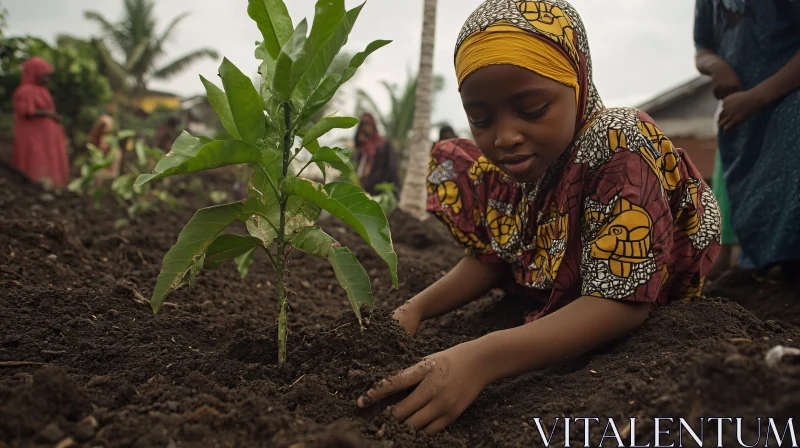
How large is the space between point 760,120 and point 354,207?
2187mm

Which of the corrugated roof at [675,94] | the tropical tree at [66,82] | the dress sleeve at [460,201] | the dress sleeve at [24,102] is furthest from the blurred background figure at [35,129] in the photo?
the corrugated roof at [675,94]

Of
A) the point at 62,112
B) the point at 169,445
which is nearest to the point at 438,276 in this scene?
the point at 169,445

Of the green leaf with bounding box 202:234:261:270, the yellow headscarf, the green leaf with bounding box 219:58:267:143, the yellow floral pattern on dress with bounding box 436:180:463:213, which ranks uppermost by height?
the yellow headscarf

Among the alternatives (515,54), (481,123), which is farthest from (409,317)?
(515,54)

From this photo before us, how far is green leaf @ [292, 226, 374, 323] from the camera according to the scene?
1.41m

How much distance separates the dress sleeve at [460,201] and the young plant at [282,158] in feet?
2.70

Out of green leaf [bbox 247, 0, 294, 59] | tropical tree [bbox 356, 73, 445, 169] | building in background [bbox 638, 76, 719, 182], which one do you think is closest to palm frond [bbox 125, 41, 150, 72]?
tropical tree [bbox 356, 73, 445, 169]

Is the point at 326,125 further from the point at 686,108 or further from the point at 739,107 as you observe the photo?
the point at 686,108

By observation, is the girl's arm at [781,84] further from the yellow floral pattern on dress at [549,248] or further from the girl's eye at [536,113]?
the girl's eye at [536,113]

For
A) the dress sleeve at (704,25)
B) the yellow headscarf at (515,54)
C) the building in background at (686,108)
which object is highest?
the building in background at (686,108)

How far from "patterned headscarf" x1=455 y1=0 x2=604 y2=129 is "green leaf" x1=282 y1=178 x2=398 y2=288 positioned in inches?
22.2

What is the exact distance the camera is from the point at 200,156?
4.06 feet

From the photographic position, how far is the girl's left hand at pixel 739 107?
2463 mm

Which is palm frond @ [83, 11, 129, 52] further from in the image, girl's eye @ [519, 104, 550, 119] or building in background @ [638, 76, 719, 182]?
girl's eye @ [519, 104, 550, 119]
